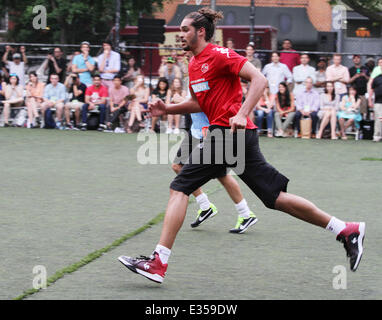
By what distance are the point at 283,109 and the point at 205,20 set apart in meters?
11.7

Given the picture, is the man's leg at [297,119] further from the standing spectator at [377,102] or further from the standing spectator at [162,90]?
the standing spectator at [162,90]

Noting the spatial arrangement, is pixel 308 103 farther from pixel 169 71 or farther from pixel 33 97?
pixel 33 97

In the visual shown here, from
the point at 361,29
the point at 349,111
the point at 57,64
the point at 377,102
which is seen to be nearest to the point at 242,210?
the point at 377,102

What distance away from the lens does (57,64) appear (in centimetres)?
1909

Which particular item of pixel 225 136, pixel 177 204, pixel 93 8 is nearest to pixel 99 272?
pixel 177 204

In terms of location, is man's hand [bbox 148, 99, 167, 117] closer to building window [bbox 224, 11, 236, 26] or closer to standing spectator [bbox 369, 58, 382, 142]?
standing spectator [bbox 369, 58, 382, 142]

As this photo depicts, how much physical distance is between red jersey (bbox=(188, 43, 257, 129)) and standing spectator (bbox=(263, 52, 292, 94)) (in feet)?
38.5

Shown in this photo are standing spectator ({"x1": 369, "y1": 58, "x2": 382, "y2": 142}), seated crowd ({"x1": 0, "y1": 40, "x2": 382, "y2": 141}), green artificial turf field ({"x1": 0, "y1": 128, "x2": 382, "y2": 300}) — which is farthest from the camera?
seated crowd ({"x1": 0, "y1": 40, "x2": 382, "y2": 141})

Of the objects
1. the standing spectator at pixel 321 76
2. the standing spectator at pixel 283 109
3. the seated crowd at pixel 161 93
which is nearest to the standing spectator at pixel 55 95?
the seated crowd at pixel 161 93

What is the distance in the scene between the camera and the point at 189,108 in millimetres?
6422

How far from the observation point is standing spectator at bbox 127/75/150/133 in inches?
711

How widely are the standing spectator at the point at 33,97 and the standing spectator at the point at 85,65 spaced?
2.84ft

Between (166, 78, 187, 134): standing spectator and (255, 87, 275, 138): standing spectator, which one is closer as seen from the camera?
(166, 78, 187, 134): standing spectator

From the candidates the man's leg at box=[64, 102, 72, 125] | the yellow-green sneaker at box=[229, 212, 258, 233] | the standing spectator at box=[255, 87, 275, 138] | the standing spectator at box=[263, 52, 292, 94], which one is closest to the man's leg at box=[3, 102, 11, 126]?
the man's leg at box=[64, 102, 72, 125]
